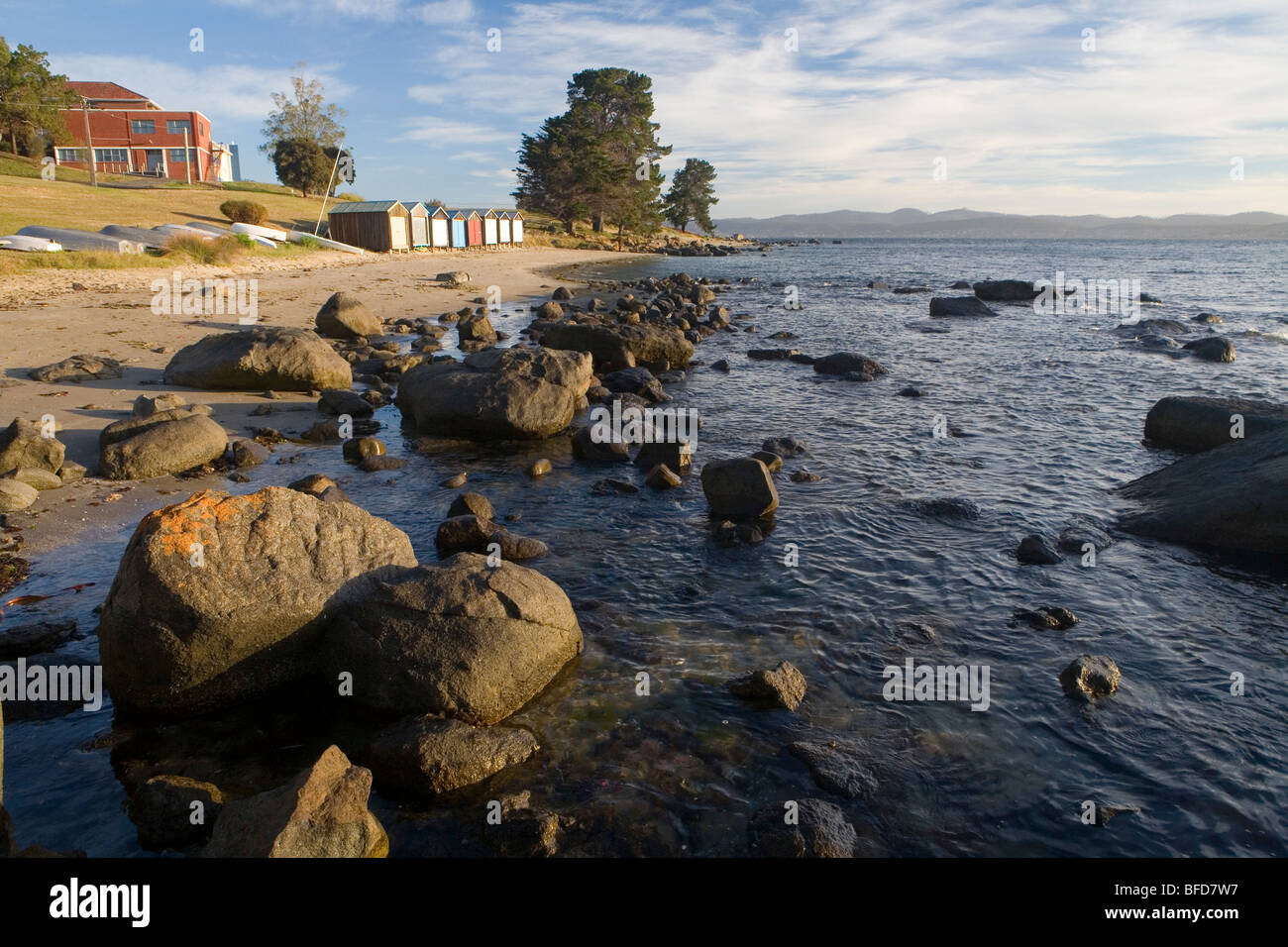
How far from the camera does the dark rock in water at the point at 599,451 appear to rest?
1512 cm

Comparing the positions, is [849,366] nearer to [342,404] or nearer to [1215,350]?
[1215,350]

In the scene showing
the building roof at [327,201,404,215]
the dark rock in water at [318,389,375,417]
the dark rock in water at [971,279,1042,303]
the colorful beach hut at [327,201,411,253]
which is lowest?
the dark rock in water at [318,389,375,417]

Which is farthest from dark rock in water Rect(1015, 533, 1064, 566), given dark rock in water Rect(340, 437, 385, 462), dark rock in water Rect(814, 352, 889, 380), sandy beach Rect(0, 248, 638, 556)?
dark rock in water Rect(814, 352, 889, 380)

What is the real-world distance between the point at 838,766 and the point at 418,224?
203ft

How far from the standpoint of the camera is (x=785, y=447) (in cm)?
1627

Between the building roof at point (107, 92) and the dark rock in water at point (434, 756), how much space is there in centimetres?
10565

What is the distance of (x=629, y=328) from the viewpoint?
81.4 feet

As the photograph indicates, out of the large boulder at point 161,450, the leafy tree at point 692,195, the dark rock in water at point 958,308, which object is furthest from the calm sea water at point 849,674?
the leafy tree at point 692,195

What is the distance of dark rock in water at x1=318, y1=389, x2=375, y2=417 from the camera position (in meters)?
17.1

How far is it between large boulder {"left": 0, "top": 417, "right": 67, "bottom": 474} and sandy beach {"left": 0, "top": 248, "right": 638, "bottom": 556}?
54 cm

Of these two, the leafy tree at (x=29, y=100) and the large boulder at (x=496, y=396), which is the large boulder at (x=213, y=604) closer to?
the large boulder at (x=496, y=396)

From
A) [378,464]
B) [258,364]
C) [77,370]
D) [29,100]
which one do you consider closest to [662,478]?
[378,464]

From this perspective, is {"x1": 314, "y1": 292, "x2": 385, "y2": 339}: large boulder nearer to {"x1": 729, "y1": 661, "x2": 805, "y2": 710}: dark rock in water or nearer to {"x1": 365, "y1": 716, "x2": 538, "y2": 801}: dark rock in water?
{"x1": 365, "y1": 716, "x2": 538, "y2": 801}: dark rock in water
